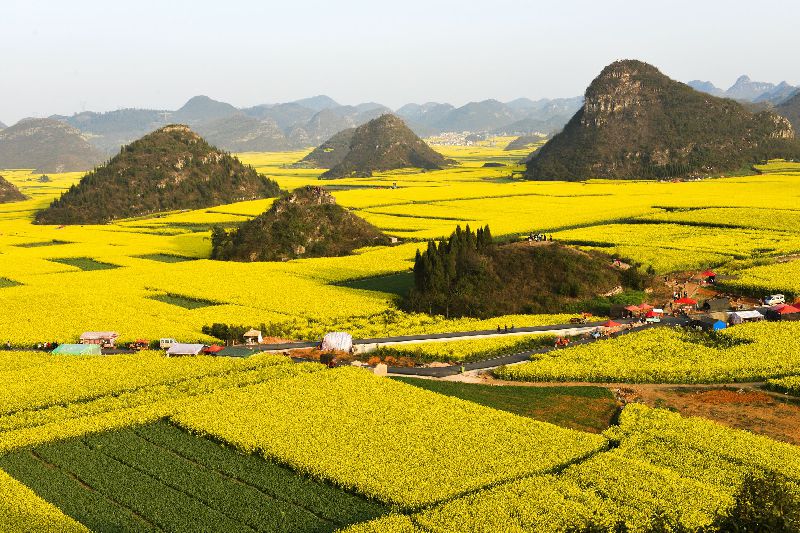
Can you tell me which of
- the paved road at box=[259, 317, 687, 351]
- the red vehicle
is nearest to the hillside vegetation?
the paved road at box=[259, 317, 687, 351]

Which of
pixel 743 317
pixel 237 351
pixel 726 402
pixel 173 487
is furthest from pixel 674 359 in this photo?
pixel 173 487

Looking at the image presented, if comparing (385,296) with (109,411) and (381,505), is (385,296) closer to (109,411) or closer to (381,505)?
(109,411)

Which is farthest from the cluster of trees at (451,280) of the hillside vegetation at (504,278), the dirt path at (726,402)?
the dirt path at (726,402)

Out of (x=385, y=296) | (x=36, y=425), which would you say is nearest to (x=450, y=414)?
(x=36, y=425)

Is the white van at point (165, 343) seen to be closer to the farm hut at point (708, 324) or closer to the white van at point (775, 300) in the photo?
the farm hut at point (708, 324)

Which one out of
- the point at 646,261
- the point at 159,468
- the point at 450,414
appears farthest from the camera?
the point at 646,261

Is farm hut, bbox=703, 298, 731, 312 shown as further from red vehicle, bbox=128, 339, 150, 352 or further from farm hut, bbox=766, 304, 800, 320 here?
red vehicle, bbox=128, 339, 150, 352

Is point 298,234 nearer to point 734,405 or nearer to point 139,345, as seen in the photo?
point 139,345
